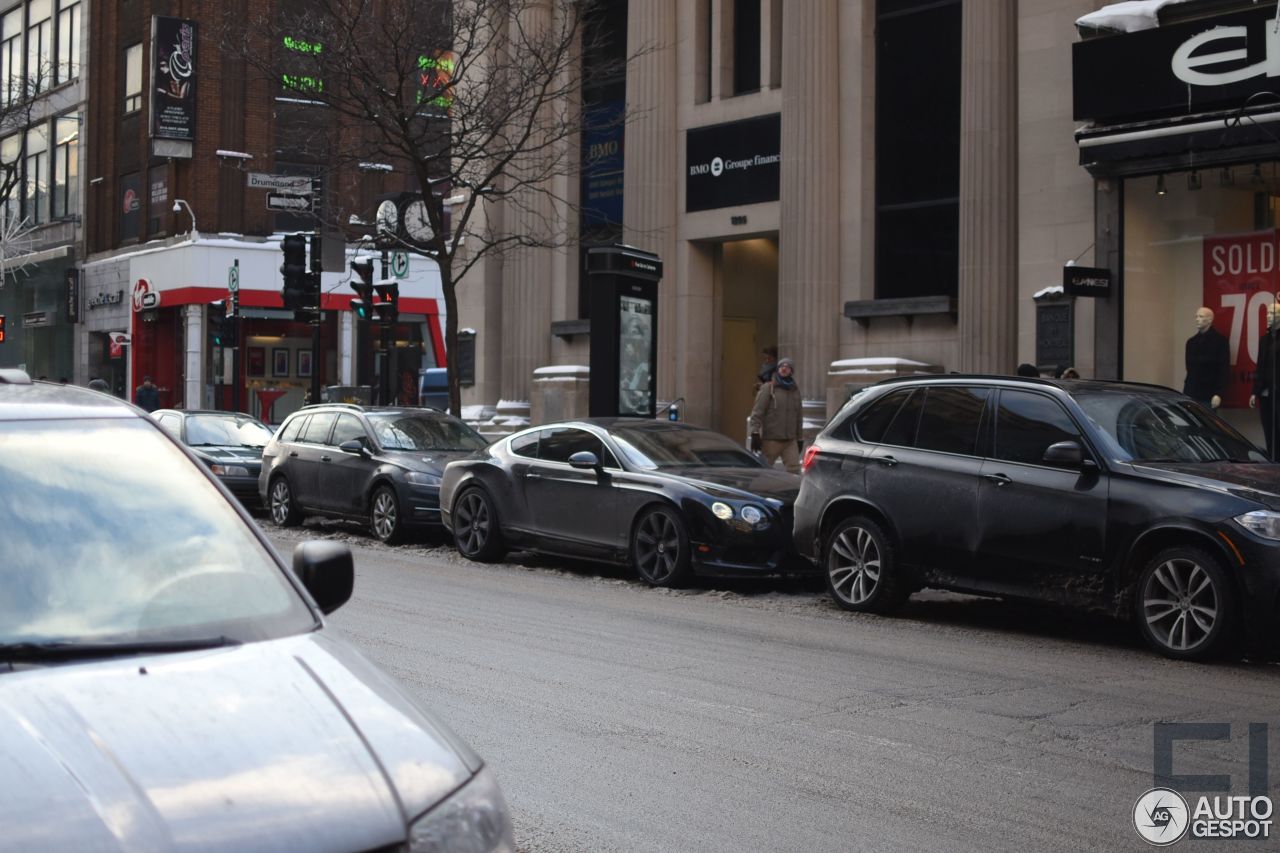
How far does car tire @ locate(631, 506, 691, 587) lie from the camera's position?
13.3 m

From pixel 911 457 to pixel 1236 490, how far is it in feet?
8.28

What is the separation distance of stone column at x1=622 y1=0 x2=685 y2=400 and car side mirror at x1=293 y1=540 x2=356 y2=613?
22472mm

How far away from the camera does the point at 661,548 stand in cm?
1355

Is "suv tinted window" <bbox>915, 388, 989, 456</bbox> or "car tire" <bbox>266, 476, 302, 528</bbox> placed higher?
"suv tinted window" <bbox>915, 388, 989, 456</bbox>

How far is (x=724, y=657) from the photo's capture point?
31.0 feet

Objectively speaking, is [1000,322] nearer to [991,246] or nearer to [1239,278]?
[991,246]

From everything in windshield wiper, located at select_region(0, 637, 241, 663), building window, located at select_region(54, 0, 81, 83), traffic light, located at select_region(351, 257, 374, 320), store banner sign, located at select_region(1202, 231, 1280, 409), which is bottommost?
windshield wiper, located at select_region(0, 637, 241, 663)

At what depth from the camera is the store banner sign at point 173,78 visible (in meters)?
45.8

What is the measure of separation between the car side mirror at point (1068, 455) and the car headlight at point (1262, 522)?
1.17m

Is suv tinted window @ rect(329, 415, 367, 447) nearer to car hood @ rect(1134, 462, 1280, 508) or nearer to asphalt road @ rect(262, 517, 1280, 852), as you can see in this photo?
asphalt road @ rect(262, 517, 1280, 852)

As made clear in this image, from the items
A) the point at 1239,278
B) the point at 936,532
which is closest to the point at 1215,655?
the point at 936,532

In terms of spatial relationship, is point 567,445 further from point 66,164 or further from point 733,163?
point 66,164

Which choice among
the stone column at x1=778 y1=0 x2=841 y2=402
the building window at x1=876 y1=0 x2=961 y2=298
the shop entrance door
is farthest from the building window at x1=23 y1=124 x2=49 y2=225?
the building window at x1=876 y1=0 x2=961 y2=298

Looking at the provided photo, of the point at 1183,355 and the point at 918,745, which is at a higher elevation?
the point at 1183,355
